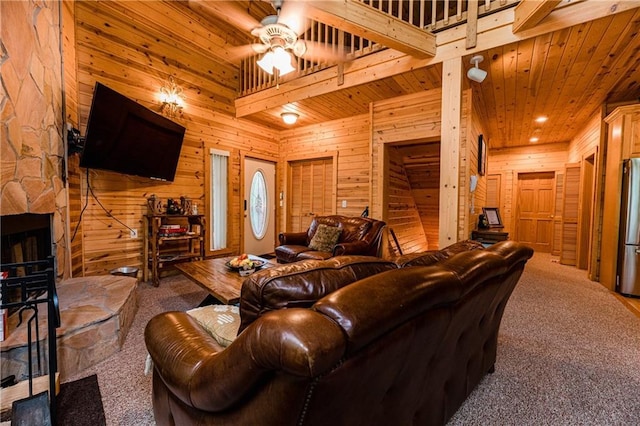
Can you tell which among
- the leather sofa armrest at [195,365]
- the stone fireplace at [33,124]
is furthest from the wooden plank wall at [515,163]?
the stone fireplace at [33,124]

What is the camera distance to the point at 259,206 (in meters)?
5.91

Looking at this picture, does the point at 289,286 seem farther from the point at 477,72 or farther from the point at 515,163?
the point at 515,163

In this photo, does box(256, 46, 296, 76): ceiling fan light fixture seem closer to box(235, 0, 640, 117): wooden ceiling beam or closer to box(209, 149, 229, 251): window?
box(235, 0, 640, 117): wooden ceiling beam

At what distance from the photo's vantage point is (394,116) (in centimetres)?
431

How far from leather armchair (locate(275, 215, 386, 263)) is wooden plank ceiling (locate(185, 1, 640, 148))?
1.91 meters

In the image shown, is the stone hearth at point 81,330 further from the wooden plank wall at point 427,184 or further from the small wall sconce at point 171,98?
the wooden plank wall at point 427,184

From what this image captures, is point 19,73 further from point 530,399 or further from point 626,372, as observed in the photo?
point 626,372

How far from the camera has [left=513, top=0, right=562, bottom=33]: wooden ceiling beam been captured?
225 centimetres

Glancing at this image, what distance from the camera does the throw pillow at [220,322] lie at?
1.48 m

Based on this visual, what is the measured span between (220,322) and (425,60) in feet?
11.2

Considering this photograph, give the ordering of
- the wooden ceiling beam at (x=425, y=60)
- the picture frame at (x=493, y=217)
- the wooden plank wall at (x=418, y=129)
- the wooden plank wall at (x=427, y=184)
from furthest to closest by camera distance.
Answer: the picture frame at (x=493, y=217), the wooden plank wall at (x=427, y=184), the wooden plank wall at (x=418, y=129), the wooden ceiling beam at (x=425, y=60)

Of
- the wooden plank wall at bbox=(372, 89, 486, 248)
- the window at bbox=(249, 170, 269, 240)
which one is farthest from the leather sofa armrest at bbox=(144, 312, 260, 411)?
the window at bbox=(249, 170, 269, 240)

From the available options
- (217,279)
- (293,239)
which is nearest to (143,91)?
(293,239)

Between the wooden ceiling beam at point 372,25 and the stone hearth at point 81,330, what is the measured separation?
116 inches
